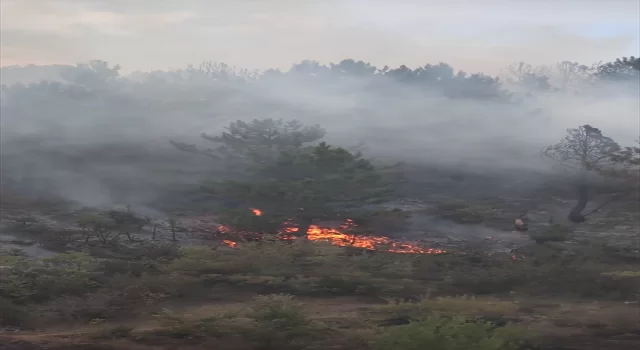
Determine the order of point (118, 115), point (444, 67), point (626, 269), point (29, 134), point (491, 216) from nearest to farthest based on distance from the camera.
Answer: point (626, 269), point (491, 216), point (29, 134), point (118, 115), point (444, 67)

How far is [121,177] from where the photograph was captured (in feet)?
65.0

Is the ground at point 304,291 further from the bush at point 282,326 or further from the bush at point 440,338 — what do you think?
the bush at point 440,338

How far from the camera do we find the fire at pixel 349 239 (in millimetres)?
13023

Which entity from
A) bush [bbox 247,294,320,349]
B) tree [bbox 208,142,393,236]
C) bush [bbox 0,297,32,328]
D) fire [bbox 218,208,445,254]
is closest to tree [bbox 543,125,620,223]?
fire [bbox 218,208,445,254]

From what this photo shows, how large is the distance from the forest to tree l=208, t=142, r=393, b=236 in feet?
0.14

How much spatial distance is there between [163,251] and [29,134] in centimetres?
1640

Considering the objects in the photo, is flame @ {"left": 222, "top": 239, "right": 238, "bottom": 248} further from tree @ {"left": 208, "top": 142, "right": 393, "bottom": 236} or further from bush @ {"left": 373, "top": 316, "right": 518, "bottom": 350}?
bush @ {"left": 373, "top": 316, "right": 518, "bottom": 350}

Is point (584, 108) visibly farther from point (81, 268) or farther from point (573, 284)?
point (81, 268)

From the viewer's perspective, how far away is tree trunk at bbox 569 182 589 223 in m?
16.4

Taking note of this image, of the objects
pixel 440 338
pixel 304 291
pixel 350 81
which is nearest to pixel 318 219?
pixel 304 291

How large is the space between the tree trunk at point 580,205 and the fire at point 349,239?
515 centimetres

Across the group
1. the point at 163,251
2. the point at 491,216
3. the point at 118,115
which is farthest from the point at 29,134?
the point at 491,216

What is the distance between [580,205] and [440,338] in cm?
1332

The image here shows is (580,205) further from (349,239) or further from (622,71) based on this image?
(622,71)
